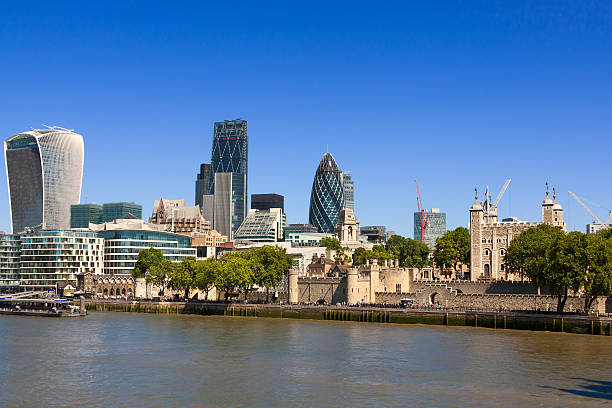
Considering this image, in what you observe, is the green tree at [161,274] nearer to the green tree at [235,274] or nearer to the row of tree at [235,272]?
the row of tree at [235,272]

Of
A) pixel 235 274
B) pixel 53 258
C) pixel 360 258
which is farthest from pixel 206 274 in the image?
pixel 53 258

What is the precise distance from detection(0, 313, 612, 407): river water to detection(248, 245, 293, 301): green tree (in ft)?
105

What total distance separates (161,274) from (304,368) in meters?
86.9

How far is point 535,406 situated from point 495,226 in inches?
3053

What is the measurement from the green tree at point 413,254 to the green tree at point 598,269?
226ft

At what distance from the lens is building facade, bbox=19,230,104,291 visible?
554ft

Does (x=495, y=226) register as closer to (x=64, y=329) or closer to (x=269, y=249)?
(x=269, y=249)

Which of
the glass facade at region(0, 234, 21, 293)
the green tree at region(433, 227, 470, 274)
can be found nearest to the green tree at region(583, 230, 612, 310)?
the green tree at region(433, 227, 470, 274)

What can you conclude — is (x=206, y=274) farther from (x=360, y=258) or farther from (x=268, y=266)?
(x=360, y=258)

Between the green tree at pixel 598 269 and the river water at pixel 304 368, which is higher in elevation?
the green tree at pixel 598 269

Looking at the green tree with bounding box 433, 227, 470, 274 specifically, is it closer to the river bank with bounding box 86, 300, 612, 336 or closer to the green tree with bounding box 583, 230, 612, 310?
the river bank with bounding box 86, 300, 612, 336

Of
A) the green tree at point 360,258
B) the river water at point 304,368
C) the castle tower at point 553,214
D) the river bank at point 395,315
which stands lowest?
the river water at point 304,368

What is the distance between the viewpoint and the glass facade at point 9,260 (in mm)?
176875

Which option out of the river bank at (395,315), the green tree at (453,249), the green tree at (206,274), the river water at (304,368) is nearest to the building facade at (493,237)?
the green tree at (453,249)
